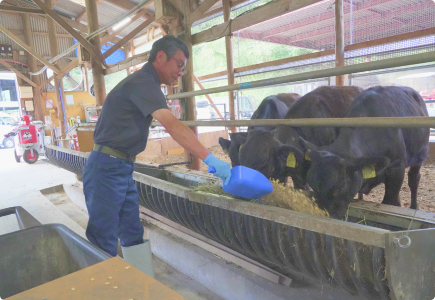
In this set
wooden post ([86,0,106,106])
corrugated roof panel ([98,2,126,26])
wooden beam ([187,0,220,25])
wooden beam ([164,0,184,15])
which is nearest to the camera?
wooden beam ([187,0,220,25])

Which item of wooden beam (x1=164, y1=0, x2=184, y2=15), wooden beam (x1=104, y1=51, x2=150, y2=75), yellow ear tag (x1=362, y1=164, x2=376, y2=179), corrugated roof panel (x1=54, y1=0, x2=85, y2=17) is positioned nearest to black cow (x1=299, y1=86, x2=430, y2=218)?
yellow ear tag (x1=362, y1=164, x2=376, y2=179)

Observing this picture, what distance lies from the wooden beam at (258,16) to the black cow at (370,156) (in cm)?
116

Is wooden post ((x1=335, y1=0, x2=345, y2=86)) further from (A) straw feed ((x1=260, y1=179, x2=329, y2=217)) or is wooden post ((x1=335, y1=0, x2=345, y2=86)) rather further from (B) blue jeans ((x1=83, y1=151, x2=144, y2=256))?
(B) blue jeans ((x1=83, y1=151, x2=144, y2=256))

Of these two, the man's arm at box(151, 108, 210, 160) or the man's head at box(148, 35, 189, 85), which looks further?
the man's head at box(148, 35, 189, 85)

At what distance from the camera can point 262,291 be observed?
2.24m

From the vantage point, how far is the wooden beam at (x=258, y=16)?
9.51 feet

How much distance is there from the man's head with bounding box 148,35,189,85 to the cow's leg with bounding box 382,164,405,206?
2.13 m

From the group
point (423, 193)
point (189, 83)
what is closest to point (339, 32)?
point (423, 193)

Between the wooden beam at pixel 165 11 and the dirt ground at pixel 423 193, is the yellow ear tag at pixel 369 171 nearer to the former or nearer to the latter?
the dirt ground at pixel 423 193

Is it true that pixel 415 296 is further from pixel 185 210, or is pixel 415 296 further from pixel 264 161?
pixel 264 161

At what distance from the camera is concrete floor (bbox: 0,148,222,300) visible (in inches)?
109

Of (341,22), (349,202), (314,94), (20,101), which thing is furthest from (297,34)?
(20,101)

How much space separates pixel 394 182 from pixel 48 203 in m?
4.24

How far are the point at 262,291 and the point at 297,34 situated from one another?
711 centimetres
